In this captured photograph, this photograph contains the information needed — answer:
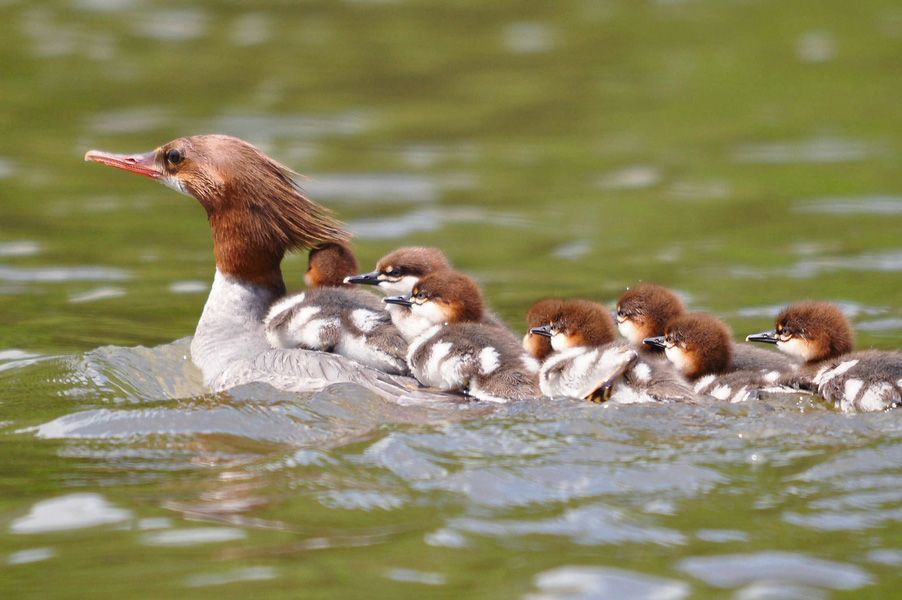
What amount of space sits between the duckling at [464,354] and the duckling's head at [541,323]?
12 centimetres

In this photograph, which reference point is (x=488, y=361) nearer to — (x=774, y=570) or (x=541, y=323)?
(x=541, y=323)

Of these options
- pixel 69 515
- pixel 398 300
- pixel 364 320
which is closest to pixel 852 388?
pixel 398 300

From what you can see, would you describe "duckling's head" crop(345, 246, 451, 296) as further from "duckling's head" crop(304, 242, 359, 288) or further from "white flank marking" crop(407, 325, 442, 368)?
"white flank marking" crop(407, 325, 442, 368)

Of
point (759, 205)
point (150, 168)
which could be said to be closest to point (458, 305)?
point (150, 168)

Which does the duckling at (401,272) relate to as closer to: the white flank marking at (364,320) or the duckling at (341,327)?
the duckling at (341,327)

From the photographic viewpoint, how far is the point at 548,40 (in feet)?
58.9

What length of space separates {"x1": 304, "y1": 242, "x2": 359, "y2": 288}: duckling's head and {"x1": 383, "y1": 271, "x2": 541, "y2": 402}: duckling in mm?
841

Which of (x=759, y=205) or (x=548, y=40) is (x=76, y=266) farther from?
(x=548, y=40)

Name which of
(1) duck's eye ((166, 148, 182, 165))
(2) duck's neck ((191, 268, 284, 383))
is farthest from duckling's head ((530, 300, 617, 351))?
(1) duck's eye ((166, 148, 182, 165))

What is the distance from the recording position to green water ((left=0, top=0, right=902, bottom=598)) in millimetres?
5562

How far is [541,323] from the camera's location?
752 cm

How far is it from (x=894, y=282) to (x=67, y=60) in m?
9.74

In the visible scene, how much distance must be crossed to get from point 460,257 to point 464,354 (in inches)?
180

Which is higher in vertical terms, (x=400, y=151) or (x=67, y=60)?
(x=67, y=60)
